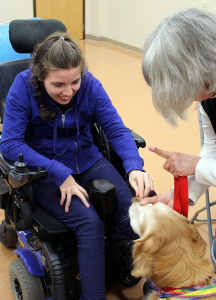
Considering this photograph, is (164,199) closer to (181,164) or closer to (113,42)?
(181,164)

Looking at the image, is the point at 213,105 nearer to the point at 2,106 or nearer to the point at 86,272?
the point at 86,272

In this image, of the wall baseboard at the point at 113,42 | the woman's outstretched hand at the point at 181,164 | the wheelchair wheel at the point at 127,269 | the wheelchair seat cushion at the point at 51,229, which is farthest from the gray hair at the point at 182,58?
the wall baseboard at the point at 113,42

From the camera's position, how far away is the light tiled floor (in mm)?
1738

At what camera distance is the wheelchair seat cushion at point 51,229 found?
1.30 m

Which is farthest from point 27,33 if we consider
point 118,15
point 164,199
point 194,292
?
point 118,15

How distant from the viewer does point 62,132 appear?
60.6 inches

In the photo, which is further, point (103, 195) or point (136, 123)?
point (136, 123)

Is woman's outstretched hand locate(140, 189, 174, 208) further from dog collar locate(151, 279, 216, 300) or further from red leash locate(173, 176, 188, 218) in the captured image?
dog collar locate(151, 279, 216, 300)

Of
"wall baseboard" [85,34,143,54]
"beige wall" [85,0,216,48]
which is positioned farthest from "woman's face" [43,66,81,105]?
"wall baseboard" [85,34,143,54]

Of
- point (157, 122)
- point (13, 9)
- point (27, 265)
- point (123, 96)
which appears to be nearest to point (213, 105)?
point (27, 265)

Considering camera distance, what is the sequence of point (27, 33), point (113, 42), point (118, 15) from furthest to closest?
1. point (113, 42)
2. point (118, 15)
3. point (27, 33)

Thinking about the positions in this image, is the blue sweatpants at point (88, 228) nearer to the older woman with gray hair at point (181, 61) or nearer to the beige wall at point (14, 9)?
the older woman with gray hair at point (181, 61)

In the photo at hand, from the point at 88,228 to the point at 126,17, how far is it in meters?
5.84

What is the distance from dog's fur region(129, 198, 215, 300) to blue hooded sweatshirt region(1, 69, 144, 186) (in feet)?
1.09
